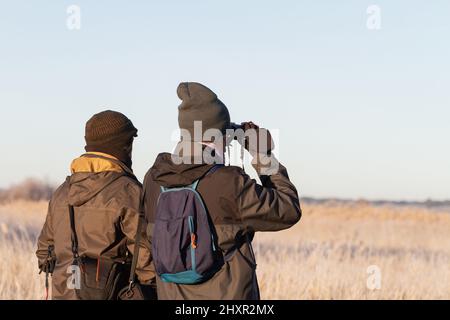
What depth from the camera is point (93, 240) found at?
5.16m

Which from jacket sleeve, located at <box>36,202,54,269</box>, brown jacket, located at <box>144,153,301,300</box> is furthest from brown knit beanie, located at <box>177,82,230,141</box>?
jacket sleeve, located at <box>36,202,54,269</box>

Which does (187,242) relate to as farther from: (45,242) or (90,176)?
(45,242)

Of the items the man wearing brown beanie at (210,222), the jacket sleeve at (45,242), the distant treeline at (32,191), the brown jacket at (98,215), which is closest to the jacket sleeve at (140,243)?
the brown jacket at (98,215)

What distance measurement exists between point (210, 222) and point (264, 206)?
0.29 meters

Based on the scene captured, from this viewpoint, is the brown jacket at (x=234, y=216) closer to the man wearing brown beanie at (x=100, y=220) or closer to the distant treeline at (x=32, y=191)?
the man wearing brown beanie at (x=100, y=220)

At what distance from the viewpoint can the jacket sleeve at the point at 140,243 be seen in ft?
16.5

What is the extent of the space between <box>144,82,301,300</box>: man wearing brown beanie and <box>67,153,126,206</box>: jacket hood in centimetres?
62

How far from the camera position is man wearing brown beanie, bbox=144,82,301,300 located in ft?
14.8

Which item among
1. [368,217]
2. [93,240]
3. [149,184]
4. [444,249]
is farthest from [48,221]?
[368,217]

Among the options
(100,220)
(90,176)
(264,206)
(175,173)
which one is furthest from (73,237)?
(264,206)

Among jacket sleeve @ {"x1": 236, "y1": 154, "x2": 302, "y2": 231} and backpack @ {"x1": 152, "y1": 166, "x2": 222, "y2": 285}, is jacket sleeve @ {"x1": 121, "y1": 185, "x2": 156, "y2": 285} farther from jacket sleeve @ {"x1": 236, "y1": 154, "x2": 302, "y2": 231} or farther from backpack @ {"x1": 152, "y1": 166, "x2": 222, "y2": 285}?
jacket sleeve @ {"x1": 236, "y1": 154, "x2": 302, "y2": 231}

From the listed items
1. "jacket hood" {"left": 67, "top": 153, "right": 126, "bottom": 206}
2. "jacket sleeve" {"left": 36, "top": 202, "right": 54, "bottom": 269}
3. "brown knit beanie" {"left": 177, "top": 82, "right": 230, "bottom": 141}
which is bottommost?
"jacket sleeve" {"left": 36, "top": 202, "right": 54, "bottom": 269}

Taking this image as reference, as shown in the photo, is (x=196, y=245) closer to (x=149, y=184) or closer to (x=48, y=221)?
(x=149, y=184)

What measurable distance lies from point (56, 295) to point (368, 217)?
124ft
